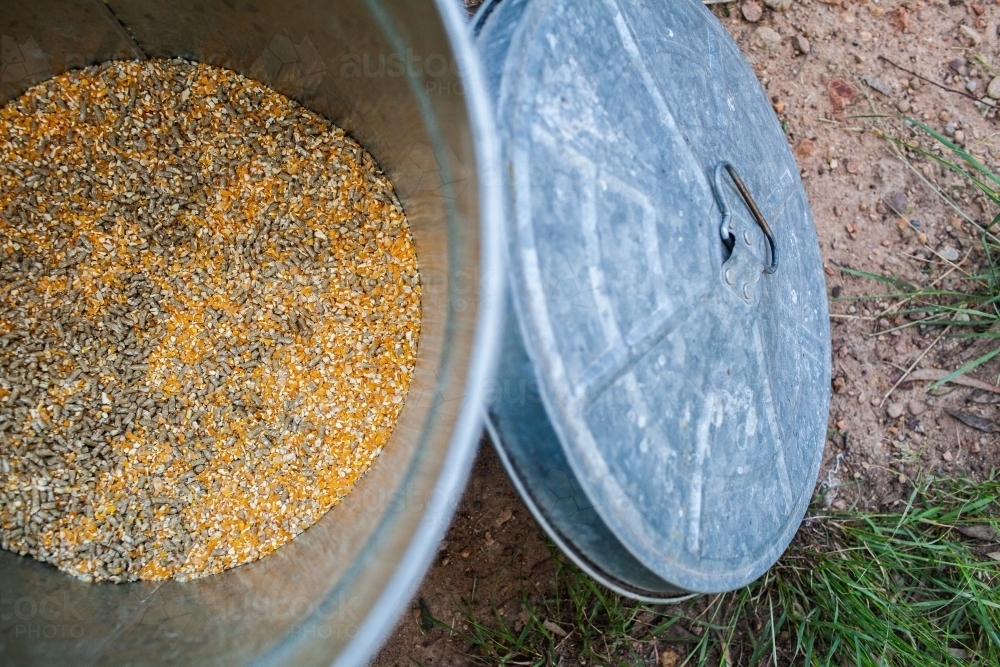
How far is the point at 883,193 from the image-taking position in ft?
7.14

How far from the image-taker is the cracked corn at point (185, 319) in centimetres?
164

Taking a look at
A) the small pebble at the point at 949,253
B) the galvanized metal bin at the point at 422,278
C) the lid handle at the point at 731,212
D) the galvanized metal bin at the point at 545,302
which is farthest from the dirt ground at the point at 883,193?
the galvanized metal bin at the point at 422,278

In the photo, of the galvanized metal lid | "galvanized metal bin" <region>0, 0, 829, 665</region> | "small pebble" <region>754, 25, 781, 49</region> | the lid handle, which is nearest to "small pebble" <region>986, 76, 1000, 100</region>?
"small pebble" <region>754, 25, 781, 49</region>

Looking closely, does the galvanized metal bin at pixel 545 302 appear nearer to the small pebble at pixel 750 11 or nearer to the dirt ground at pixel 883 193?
the dirt ground at pixel 883 193

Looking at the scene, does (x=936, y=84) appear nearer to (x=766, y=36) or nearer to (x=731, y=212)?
(x=766, y=36)

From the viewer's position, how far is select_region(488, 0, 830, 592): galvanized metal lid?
3.80ft

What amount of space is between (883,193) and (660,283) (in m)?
1.20

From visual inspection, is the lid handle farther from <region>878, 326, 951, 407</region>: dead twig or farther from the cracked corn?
<region>878, 326, 951, 407</region>: dead twig

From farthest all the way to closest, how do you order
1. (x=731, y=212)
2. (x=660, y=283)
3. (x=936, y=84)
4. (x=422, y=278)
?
(x=936, y=84), (x=422, y=278), (x=731, y=212), (x=660, y=283)

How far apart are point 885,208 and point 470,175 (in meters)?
1.51

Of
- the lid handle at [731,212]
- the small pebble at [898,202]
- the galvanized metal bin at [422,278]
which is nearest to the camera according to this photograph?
the galvanized metal bin at [422,278]

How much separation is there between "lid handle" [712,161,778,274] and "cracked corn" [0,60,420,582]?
638mm

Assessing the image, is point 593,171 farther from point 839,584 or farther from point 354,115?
point 839,584

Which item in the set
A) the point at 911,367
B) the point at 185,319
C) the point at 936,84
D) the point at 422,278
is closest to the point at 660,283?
the point at 422,278
